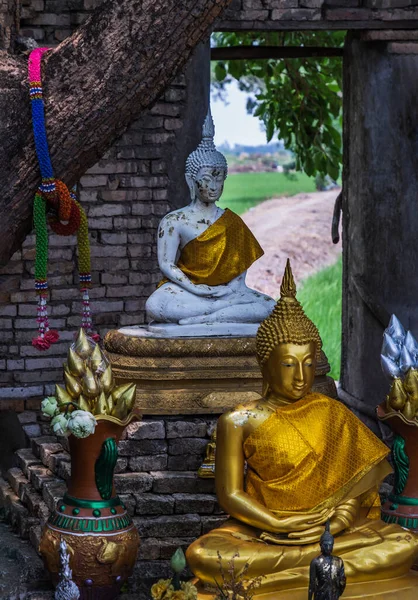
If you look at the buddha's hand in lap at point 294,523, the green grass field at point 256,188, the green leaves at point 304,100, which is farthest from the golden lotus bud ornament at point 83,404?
the green grass field at point 256,188

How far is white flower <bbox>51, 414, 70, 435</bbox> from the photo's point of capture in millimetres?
5352

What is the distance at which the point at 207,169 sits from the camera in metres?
7.05

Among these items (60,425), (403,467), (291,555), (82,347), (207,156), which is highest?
(207,156)

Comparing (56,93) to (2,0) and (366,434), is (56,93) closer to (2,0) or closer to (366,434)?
(2,0)

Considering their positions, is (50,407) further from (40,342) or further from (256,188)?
(256,188)

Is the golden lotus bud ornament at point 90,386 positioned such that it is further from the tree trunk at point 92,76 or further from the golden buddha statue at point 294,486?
the tree trunk at point 92,76

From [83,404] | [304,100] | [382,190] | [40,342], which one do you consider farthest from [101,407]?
[304,100]

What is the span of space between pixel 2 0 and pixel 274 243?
10.1 m

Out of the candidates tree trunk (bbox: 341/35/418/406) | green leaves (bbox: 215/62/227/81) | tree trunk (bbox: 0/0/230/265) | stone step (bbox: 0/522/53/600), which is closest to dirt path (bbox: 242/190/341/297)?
green leaves (bbox: 215/62/227/81)

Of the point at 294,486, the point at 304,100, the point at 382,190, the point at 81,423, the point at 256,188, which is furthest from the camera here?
the point at 256,188

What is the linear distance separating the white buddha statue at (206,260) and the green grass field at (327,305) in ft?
19.0

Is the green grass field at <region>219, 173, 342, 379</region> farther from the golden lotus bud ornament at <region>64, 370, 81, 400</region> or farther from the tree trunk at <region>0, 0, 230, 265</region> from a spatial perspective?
the tree trunk at <region>0, 0, 230, 265</region>

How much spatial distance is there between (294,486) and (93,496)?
0.78m

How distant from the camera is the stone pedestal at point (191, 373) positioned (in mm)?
6617
